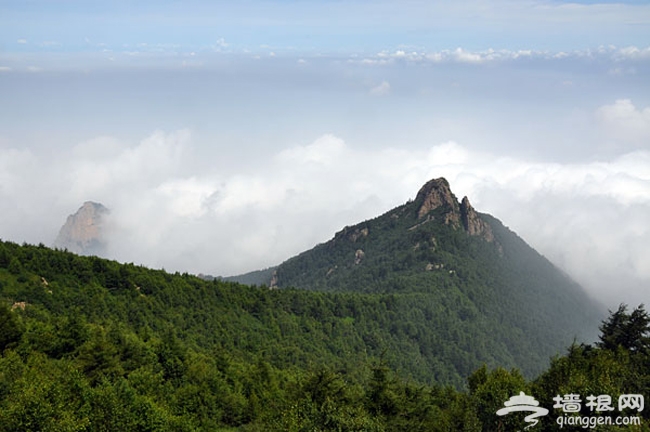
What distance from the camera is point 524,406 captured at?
108 feet

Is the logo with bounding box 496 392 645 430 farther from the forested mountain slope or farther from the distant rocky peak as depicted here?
the distant rocky peak

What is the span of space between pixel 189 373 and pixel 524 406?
28.8 meters

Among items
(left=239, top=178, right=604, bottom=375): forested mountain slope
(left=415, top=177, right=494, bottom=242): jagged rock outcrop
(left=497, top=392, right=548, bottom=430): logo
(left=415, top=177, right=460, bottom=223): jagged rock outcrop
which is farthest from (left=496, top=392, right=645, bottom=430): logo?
(left=415, top=177, right=460, bottom=223): jagged rock outcrop

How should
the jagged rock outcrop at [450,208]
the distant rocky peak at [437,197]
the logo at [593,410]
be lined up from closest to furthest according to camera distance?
the logo at [593,410] → the jagged rock outcrop at [450,208] → the distant rocky peak at [437,197]

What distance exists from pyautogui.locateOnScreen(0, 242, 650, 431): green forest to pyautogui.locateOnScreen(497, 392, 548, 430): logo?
1.68 ft

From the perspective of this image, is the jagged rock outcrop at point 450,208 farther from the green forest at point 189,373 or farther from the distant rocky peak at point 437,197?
the green forest at point 189,373

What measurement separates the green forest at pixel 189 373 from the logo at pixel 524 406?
1.68ft

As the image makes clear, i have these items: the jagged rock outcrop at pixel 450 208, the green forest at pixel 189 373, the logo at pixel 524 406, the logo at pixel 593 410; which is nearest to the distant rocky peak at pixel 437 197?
the jagged rock outcrop at pixel 450 208

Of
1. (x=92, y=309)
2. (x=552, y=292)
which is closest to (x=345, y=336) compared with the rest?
(x=92, y=309)

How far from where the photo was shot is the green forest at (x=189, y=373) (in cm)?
3169

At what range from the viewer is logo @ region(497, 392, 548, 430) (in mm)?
31641

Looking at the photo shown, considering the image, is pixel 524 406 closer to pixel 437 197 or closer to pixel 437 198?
pixel 437 198

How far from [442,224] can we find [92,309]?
128 metres

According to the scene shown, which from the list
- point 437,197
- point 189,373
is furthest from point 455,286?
point 189,373
